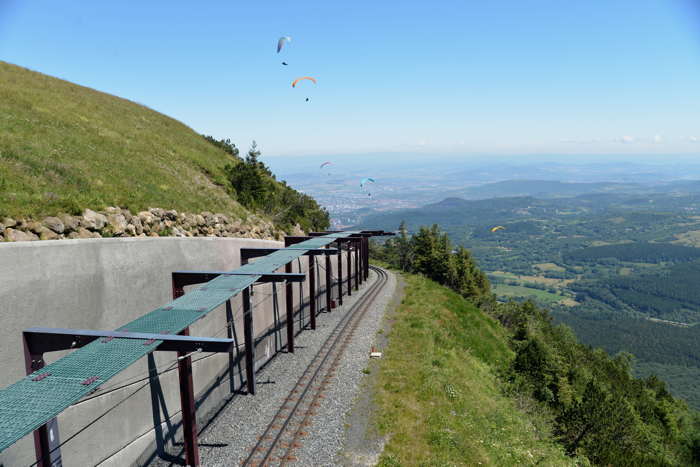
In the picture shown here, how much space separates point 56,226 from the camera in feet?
47.7

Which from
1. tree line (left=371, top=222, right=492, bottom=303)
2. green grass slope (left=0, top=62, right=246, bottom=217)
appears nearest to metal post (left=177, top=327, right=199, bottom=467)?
green grass slope (left=0, top=62, right=246, bottom=217)

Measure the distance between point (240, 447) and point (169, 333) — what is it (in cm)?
586

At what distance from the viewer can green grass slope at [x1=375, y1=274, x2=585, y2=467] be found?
14172 mm

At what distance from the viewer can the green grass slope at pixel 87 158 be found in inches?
664

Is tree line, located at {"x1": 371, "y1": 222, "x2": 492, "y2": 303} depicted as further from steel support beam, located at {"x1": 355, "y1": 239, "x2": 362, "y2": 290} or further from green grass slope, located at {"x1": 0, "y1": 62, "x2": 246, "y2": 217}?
green grass slope, located at {"x1": 0, "y1": 62, "x2": 246, "y2": 217}

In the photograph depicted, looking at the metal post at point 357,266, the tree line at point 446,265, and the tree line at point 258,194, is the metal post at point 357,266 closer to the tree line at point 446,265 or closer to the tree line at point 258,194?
the tree line at point 258,194

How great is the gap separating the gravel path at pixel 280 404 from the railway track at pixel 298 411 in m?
0.23

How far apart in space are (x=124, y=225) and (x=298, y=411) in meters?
10.8

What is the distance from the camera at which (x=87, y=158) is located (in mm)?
23672

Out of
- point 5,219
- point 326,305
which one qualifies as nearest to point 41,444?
point 5,219

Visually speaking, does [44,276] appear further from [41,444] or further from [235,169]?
[235,169]

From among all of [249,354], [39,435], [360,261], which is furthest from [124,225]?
[360,261]

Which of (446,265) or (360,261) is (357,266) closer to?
(360,261)

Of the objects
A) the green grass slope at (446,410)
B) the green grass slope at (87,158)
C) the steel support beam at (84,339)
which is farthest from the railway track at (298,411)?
the green grass slope at (87,158)
